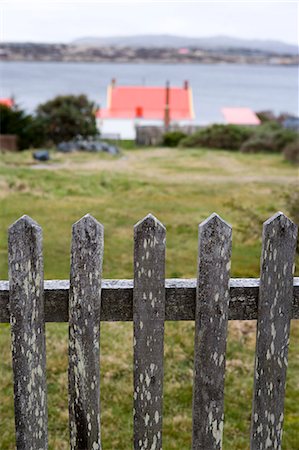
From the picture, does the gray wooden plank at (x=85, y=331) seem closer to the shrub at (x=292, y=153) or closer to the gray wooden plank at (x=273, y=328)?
the gray wooden plank at (x=273, y=328)

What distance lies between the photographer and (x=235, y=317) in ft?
7.98

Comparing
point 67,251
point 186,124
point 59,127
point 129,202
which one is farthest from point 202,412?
point 186,124

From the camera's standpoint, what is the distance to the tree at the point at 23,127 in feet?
98.0

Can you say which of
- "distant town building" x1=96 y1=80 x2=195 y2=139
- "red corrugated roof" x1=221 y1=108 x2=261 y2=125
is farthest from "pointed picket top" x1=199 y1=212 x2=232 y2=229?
"red corrugated roof" x1=221 y1=108 x2=261 y2=125

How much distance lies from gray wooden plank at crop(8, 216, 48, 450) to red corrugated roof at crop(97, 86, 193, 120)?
41.9m

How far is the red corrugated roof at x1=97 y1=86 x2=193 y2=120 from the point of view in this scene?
44406mm

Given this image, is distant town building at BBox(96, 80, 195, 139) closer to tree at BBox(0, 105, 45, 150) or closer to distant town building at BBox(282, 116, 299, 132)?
distant town building at BBox(282, 116, 299, 132)

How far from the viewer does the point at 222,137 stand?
94.2 feet

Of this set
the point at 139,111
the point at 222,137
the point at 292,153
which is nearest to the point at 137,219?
the point at 292,153

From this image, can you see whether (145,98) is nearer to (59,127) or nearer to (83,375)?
(59,127)

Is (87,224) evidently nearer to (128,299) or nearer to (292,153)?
(128,299)

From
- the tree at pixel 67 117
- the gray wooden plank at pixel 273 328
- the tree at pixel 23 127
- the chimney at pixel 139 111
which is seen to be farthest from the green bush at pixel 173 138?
the gray wooden plank at pixel 273 328

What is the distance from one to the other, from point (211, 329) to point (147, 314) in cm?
23

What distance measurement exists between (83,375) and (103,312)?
0.80ft
